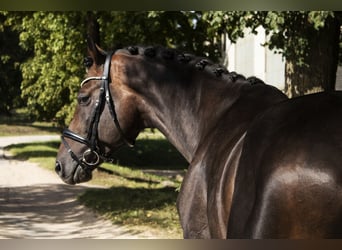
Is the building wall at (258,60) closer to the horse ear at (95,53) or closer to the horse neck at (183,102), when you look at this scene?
the horse neck at (183,102)

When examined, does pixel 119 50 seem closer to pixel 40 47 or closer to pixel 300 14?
pixel 300 14

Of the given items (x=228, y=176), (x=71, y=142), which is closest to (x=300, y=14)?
(x=71, y=142)

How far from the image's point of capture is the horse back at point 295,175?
1655 millimetres

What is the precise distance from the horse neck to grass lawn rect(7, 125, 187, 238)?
3.68 metres

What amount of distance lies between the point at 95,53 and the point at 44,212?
660cm

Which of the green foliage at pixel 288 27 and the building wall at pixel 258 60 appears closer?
the green foliage at pixel 288 27

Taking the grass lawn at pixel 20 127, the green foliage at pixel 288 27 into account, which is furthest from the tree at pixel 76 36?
the grass lawn at pixel 20 127

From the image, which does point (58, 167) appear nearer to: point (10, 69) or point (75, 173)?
point (75, 173)

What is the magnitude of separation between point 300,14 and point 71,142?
4.17 meters

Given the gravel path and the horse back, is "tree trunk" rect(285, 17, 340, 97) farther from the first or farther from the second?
the horse back

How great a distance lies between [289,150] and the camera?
5.77 feet

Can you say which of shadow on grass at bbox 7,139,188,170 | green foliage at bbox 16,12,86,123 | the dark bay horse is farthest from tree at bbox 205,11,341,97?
shadow on grass at bbox 7,139,188,170

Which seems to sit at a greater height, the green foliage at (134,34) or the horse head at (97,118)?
the green foliage at (134,34)

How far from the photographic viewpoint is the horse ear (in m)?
3.15
